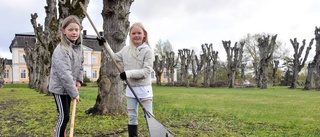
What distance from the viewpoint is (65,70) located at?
3914 mm

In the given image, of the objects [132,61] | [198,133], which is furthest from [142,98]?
[198,133]

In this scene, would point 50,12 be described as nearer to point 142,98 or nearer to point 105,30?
point 105,30

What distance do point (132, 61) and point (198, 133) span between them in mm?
2228

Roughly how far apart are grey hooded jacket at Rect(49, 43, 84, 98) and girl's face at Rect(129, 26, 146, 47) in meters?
0.81

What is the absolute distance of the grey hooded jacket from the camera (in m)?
3.92

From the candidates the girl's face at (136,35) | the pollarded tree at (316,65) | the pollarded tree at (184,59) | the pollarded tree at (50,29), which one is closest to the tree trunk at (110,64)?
the pollarded tree at (50,29)

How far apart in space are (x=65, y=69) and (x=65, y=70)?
0.05 feet

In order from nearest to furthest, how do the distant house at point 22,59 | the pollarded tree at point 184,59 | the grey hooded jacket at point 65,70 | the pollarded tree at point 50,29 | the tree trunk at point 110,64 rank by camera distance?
1. the grey hooded jacket at point 65,70
2. the tree trunk at point 110,64
3. the pollarded tree at point 50,29
4. the pollarded tree at point 184,59
5. the distant house at point 22,59

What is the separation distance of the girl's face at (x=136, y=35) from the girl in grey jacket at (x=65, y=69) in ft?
2.47

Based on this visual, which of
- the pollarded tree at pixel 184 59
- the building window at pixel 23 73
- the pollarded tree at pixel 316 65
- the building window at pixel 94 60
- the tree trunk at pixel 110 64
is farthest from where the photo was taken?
the building window at pixel 94 60

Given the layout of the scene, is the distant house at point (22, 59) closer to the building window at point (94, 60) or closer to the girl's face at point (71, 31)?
the building window at point (94, 60)

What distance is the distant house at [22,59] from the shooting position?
60406 millimetres

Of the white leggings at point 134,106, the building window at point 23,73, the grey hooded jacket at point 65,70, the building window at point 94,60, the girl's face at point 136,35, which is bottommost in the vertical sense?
the white leggings at point 134,106

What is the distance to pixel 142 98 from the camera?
4.33 meters
